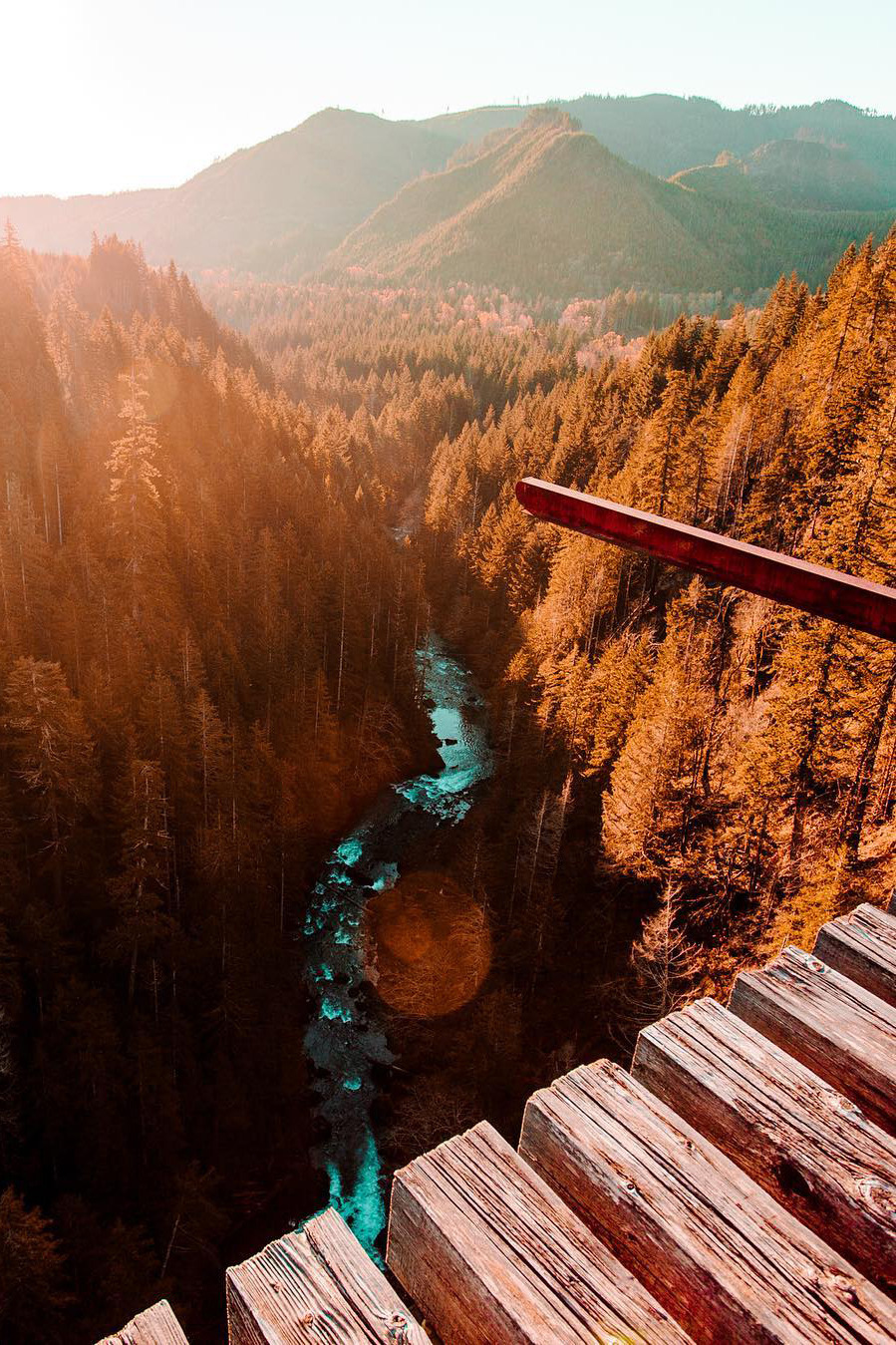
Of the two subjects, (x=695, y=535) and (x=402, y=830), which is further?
(x=402, y=830)

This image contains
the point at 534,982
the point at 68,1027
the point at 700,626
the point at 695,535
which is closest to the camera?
the point at 695,535

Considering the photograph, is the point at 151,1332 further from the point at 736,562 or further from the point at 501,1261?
the point at 736,562

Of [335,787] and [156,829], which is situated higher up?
[156,829]

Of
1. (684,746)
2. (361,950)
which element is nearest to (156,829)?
(361,950)

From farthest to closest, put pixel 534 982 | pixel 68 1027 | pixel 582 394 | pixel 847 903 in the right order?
pixel 582 394 → pixel 534 982 → pixel 68 1027 → pixel 847 903

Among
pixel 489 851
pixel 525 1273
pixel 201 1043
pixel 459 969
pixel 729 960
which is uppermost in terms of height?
pixel 525 1273

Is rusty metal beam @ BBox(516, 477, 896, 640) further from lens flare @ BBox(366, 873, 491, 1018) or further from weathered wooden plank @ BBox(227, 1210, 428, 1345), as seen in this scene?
lens flare @ BBox(366, 873, 491, 1018)

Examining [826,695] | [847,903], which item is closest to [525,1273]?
[847,903]

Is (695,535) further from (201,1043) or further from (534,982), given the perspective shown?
(201,1043)
